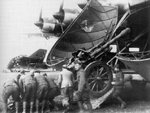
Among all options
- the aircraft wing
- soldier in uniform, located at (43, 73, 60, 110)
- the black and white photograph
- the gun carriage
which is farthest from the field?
the aircraft wing

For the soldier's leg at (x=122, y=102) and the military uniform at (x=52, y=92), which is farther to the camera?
the soldier's leg at (x=122, y=102)

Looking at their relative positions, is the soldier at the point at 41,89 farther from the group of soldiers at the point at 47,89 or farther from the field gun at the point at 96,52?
the field gun at the point at 96,52

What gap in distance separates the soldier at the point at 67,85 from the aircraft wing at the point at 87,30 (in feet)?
1.18

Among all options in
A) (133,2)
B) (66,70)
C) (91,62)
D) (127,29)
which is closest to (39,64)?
(66,70)

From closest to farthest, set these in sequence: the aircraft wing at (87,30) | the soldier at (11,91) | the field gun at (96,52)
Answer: the soldier at (11,91)
the field gun at (96,52)
the aircraft wing at (87,30)

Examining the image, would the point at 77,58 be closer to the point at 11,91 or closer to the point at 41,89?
the point at 41,89

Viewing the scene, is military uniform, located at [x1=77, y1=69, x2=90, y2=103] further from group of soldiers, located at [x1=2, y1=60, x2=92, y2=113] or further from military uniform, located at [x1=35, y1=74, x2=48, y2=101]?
military uniform, located at [x1=35, y1=74, x2=48, y2=101]

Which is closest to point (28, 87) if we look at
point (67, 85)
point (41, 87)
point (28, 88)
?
point (28, 88)

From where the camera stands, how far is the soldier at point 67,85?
3021 millimetres

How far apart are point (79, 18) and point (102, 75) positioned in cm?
87

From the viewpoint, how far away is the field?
10.0ft

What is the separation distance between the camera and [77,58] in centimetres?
325

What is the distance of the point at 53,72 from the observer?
324cm

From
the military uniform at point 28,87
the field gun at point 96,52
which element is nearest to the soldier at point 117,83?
the field gun at point 96,52
